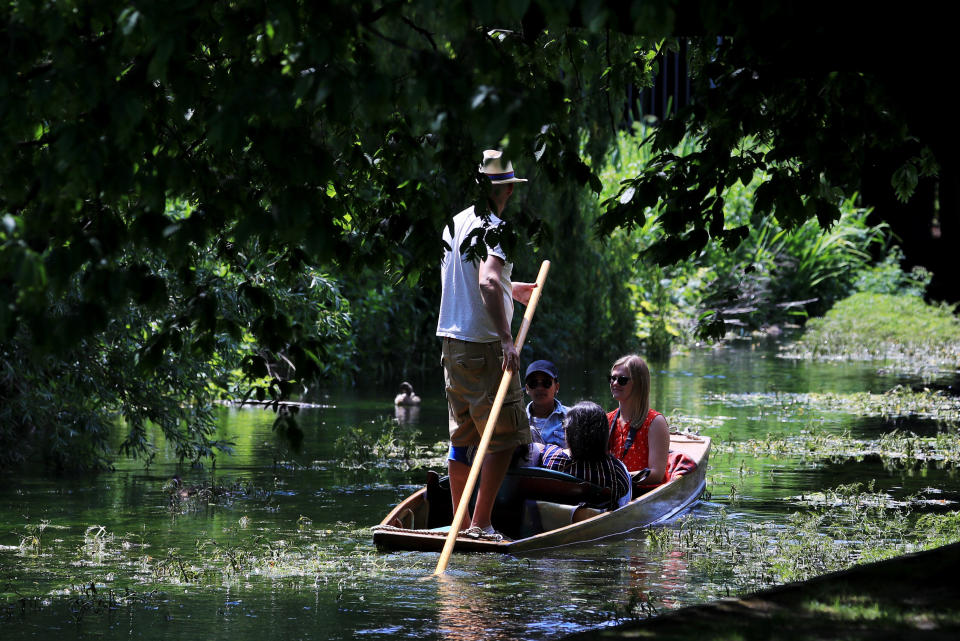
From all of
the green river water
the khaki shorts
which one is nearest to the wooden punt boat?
the green river water

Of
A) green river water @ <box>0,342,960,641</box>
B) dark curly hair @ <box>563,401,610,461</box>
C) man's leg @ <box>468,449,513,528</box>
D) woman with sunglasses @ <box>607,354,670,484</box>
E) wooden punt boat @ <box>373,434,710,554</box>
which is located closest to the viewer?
green river water @ <box>0,342,960,641</box>

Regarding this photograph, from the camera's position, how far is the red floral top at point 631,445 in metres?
8.38

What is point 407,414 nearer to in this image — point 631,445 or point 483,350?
point 631,445

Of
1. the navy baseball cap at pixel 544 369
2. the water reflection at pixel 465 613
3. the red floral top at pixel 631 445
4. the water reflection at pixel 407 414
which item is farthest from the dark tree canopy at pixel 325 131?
the water reflection at pixel 407 414

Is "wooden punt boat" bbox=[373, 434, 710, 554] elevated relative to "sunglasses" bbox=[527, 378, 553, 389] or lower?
lower

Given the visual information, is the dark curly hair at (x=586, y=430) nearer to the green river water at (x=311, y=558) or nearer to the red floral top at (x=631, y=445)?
the green river water at (x=311, y=558)

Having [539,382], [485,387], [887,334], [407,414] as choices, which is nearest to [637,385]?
[539,382]

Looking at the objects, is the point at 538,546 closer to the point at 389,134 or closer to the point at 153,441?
the point at 389,134

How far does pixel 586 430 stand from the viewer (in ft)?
25.1

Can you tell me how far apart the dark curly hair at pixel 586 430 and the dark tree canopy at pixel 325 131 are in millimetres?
1433

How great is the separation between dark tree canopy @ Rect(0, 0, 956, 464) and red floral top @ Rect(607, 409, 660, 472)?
209 cm

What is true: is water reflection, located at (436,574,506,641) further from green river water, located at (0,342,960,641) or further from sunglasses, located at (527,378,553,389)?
sunglasses, located at (527,378,553,389)

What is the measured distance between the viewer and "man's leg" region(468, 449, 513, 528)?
7.29m

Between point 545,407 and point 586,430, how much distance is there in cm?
82
